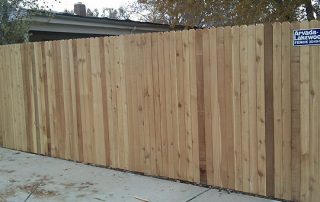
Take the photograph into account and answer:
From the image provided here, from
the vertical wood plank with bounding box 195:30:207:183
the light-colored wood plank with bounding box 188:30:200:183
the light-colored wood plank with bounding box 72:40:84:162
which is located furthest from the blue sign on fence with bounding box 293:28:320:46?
the light-colored wood plank with bounding box 72:40:84:162

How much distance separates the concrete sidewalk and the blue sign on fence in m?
1.78

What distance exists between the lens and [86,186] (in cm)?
593

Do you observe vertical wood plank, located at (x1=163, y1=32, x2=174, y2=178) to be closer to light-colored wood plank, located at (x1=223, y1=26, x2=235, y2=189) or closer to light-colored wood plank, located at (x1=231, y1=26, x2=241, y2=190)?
light-colored wood plank, located at (x1=223, y1=26, x2=235, y2=189)

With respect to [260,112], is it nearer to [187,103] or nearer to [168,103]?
[187,103]

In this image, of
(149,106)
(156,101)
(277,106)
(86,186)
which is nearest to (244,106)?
(277,106)

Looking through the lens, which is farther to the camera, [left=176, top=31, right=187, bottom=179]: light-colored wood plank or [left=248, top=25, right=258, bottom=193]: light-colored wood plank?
[left=176, top=31, right=187, bottom=179]: light-colored wood plank

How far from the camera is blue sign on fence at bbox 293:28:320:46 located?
14.8ft

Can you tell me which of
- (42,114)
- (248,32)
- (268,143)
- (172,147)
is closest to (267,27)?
(248,32)

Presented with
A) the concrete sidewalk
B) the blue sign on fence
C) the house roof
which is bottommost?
the concrete sidewalk

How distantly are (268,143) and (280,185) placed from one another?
18.6 inches

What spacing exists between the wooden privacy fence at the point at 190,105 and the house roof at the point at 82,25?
378 centimetres

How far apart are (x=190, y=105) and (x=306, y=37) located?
1.70 metres

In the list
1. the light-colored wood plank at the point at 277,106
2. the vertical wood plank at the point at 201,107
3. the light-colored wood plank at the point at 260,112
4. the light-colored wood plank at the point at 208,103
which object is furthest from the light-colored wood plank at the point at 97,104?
the light-colored wood plank at the point at 277,106

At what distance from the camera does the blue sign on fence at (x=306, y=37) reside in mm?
4508
